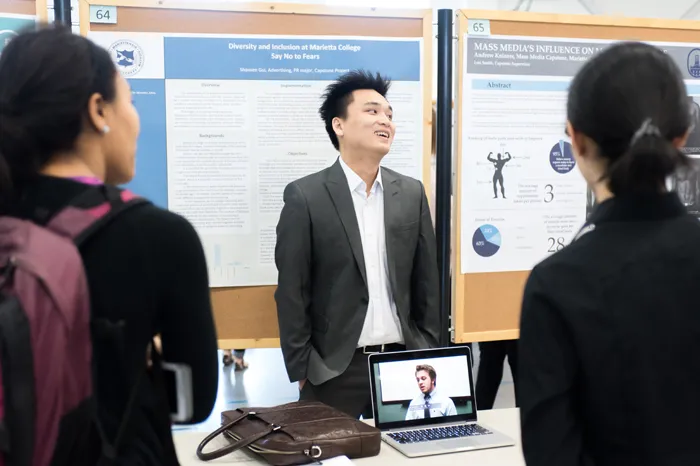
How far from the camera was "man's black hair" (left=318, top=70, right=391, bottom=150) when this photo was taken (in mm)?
2594

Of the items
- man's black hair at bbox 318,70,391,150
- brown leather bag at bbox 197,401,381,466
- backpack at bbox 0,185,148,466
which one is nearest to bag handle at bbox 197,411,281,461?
brown leather bag at bbox 197,401,381,466

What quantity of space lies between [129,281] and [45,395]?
182 mm

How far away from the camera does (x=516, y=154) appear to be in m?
2.89

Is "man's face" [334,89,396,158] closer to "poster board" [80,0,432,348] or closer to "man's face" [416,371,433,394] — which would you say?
"poster board" [80,0,432,348]

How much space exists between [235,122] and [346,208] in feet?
1.95

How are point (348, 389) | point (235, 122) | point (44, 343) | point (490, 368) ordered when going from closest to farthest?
point (44, 343), point (348, 389), point (235, 122), point (490, 368)

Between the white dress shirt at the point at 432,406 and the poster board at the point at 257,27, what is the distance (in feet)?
3.47

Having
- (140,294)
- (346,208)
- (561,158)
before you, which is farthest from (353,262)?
(140,294)

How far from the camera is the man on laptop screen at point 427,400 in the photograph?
5.91ft

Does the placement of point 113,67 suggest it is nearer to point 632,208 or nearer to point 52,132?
point 52,132

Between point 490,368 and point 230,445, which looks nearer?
point 230,445

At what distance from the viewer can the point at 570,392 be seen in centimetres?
97

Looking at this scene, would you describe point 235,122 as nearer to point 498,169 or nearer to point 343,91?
point 343,91

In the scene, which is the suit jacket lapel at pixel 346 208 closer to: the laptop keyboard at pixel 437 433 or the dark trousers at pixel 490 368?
the laptop keyboard at pixel 437 433
